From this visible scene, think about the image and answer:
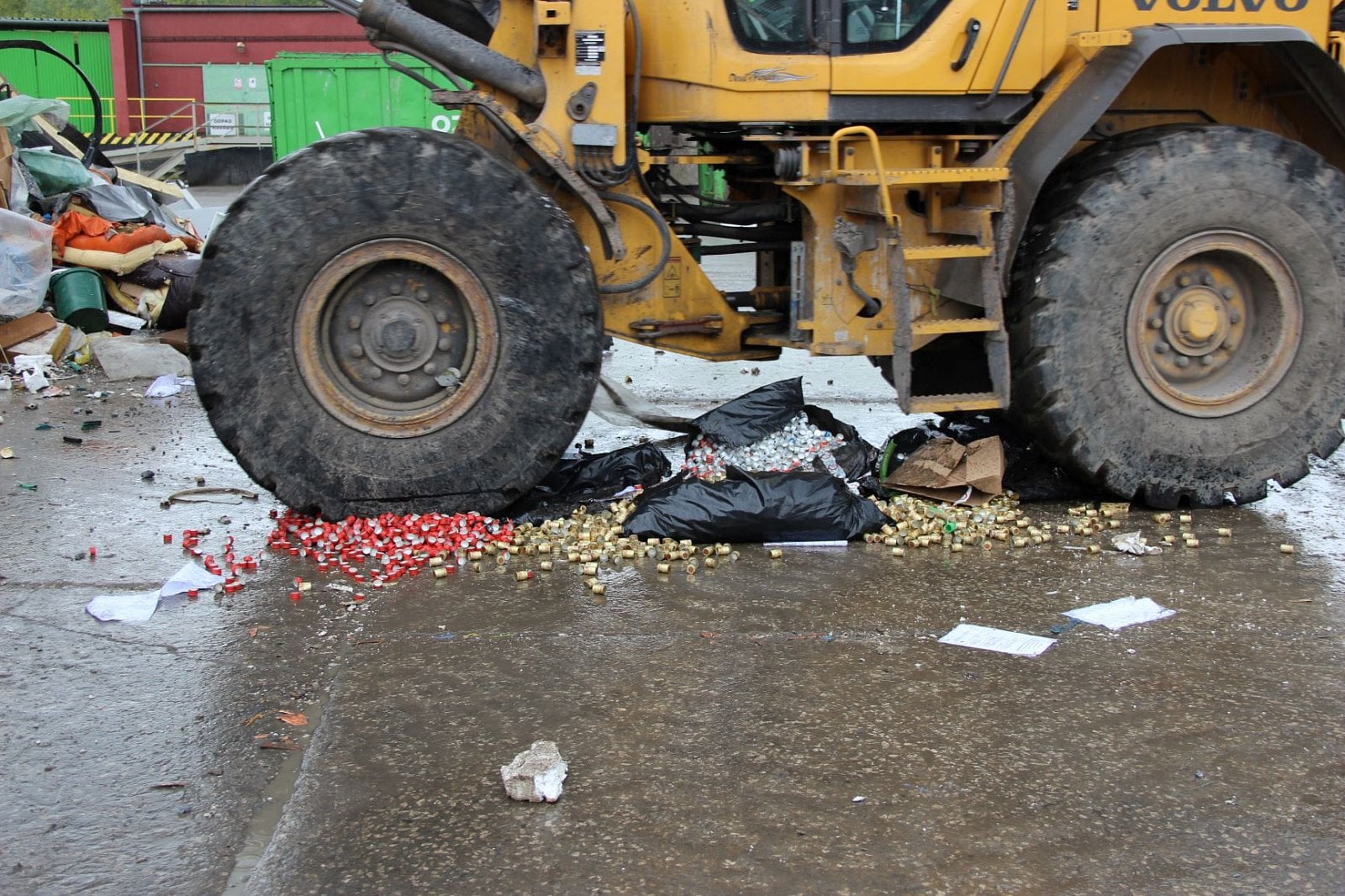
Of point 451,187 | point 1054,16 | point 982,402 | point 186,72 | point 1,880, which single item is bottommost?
point 1,880

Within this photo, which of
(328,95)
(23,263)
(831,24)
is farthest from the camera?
(328,95)

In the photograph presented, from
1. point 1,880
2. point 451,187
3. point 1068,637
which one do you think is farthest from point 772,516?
point 1,880

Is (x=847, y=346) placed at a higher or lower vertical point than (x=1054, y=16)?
lower

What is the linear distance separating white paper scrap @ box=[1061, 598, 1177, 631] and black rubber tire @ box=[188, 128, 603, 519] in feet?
6.89

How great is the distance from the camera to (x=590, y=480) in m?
5.67

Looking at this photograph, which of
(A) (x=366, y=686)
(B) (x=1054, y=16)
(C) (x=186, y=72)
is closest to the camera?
(A) (x=366, y=686)

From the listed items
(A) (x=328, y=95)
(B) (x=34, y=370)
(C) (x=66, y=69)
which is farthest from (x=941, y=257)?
(C) (x=66, y=69)

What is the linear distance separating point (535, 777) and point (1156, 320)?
3642 millimetres

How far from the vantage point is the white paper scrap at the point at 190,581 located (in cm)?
446

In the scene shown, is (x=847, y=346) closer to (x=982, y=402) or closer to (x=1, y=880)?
(x=982, y=402)

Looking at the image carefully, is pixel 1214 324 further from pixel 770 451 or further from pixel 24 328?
pixel 24 328

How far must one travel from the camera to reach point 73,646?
3.99 m

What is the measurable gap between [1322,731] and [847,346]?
2.62m

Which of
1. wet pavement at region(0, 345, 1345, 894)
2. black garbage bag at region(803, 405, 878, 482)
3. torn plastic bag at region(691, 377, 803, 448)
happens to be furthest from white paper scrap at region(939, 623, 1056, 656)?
torn plastic bag at region(691, 377, 803, 448)
